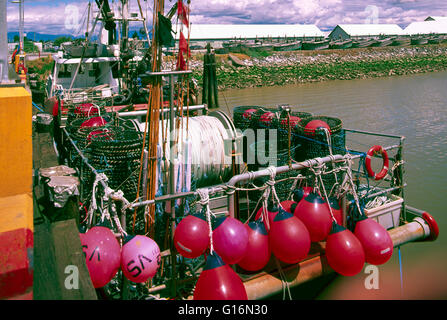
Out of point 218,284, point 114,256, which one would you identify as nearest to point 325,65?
point 218,284

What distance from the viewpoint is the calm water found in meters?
8.22

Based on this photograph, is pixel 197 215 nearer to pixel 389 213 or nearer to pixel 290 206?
pixel 290 206

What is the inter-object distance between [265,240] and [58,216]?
261 cm

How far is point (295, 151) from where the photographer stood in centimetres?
771

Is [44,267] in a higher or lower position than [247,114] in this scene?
lower

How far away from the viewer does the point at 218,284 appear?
4113 millimetres

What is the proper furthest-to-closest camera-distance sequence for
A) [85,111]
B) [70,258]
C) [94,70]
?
1. [94,70]
2. [85,111]
3. [70,258]

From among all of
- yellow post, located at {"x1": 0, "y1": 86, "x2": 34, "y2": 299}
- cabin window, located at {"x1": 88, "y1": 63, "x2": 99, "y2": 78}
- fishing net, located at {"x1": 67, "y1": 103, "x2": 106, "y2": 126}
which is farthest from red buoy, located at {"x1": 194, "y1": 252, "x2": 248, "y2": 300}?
cabin window, located at {"x1": 88, "y1": 63, "x2": 99, "y2": 78}

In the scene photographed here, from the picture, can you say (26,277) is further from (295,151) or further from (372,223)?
(295,151)

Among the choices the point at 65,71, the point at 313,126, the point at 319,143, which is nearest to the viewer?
the point at 319,143

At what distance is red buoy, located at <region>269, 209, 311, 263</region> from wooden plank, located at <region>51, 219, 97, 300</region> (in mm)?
2420

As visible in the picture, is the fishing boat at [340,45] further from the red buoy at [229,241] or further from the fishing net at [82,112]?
the red buoy at [229,241]

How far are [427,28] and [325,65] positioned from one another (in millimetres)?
53587
